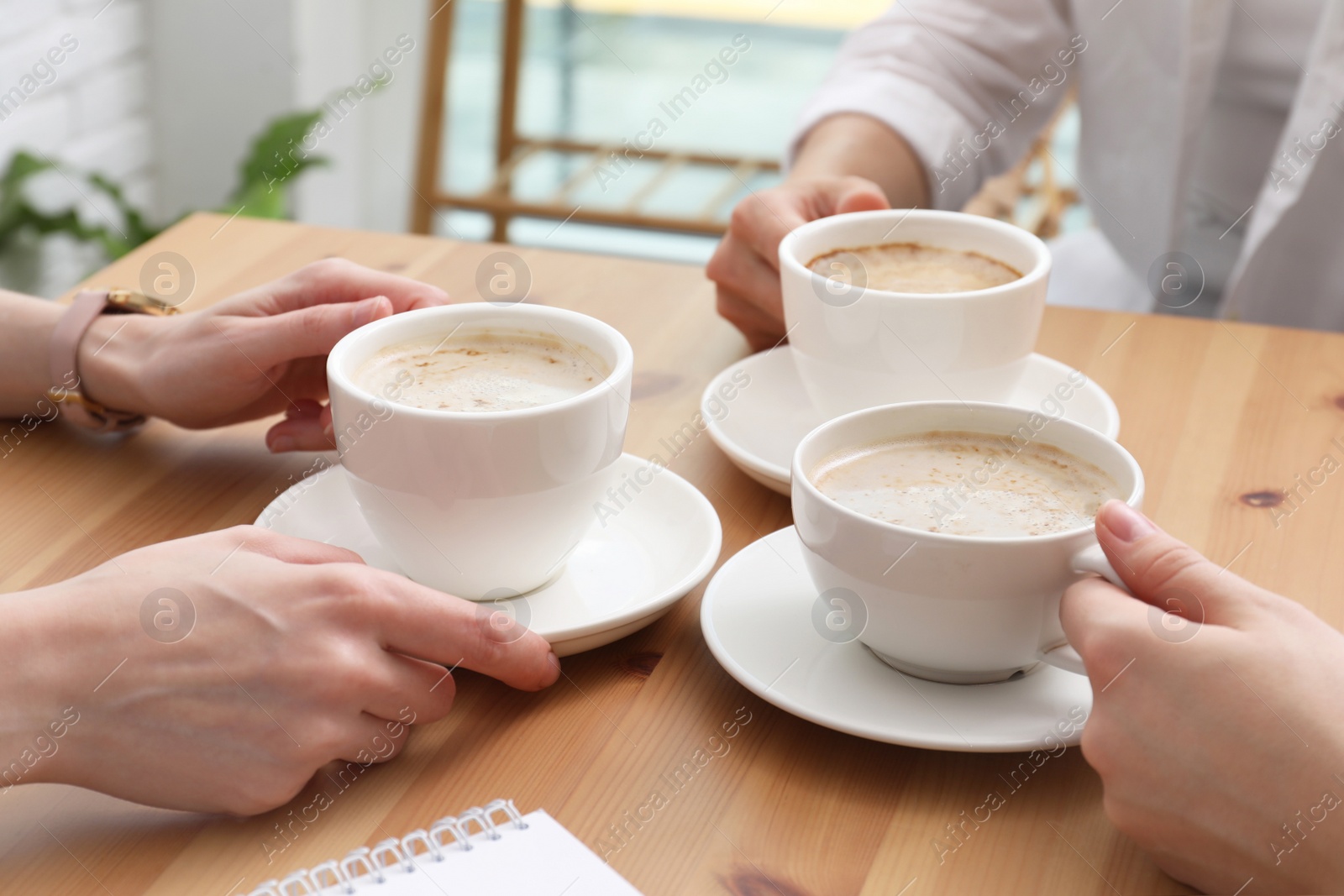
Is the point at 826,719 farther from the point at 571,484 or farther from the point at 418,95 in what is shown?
the point at 418,95

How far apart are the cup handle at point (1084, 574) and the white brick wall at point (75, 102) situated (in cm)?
195

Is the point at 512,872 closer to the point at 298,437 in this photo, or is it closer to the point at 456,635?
the point at 456,635

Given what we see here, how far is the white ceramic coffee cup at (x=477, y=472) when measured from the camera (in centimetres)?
60

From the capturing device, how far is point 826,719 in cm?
56

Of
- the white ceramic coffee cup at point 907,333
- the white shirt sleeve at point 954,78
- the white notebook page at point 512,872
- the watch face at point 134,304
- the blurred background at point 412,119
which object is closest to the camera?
the white notebook page at point 512,872

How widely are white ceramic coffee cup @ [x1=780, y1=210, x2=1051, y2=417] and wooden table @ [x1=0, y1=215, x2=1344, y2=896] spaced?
10cm

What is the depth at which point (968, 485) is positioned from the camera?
633 millimetres

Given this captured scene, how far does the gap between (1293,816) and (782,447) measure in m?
0.43

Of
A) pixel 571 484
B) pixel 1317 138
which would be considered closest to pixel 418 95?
pixel 1317 138

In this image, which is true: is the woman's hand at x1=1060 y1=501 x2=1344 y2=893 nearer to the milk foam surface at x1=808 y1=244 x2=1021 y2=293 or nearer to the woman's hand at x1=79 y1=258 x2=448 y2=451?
the milk foam surface at x1=808 y1=244 x2=1021 y2=293

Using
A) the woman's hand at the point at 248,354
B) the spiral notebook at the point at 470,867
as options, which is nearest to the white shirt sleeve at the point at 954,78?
the woman's hand at the point at 248,354

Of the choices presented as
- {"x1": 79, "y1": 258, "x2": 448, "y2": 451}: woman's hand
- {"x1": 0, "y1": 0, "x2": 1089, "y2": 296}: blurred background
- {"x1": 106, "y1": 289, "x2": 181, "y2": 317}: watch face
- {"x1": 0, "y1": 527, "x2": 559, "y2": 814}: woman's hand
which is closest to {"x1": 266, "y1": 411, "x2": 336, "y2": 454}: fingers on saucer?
{"x1": 79, "y1": 258, "x2": 448, "y2": 451}: woman's hand

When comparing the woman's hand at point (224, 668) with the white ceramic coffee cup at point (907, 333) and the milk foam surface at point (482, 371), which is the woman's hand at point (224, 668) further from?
the white ceramic coffee cup at point (907, 333)

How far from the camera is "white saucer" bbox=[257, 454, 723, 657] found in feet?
2.10
